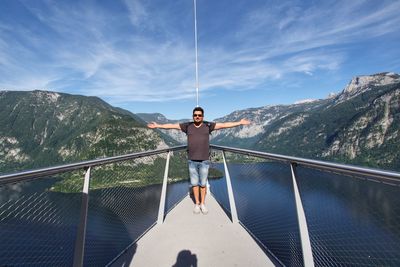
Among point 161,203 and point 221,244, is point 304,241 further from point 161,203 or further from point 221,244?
point 161,203

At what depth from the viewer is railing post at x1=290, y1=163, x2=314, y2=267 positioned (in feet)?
9.18

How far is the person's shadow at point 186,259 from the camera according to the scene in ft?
11.2

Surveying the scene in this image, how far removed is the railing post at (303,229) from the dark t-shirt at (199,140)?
93.5 inches

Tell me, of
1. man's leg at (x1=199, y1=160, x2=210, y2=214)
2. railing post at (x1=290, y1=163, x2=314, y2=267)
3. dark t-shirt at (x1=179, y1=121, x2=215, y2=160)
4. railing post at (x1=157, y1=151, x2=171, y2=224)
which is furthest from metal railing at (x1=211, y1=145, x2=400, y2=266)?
railing post at (x1=157, y1=151, x2=171, y2=224)

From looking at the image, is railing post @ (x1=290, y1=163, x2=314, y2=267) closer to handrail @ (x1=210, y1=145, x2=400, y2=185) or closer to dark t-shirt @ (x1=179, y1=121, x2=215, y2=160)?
handrail @ (x1=210, y1=145, x2=400, y2=185)

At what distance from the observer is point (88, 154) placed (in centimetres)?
16188

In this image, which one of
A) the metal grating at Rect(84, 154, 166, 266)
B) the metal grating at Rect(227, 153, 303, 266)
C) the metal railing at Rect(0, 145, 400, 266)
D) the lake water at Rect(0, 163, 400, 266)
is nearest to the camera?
the metal railing at Rect(0, 145, 400, 266)

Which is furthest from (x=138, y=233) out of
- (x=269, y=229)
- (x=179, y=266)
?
(x=269, y=229)

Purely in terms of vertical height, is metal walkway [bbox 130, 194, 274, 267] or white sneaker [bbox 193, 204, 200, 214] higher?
white sneaker [bbox 193, 204, 200, 214]

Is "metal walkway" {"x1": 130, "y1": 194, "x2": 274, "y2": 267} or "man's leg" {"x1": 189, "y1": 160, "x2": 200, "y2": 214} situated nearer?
"metal walkway" {"x1": 130, "y1": 194, "x2": 274, "y2": 267}

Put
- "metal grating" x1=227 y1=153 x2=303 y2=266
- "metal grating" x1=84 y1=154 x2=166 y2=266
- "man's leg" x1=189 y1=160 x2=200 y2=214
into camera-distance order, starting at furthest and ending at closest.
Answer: "man's leg" x1=189 y1=160 x2=200 y2=214 → "metal grating" x1=84 y1=154 x2=166 y2=266 → "metal grating" x1=227 y1=153 x2=303 y2=266

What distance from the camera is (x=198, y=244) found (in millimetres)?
4004

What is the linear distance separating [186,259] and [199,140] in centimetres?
220

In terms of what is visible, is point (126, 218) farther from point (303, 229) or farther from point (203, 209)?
point (303, 229)
